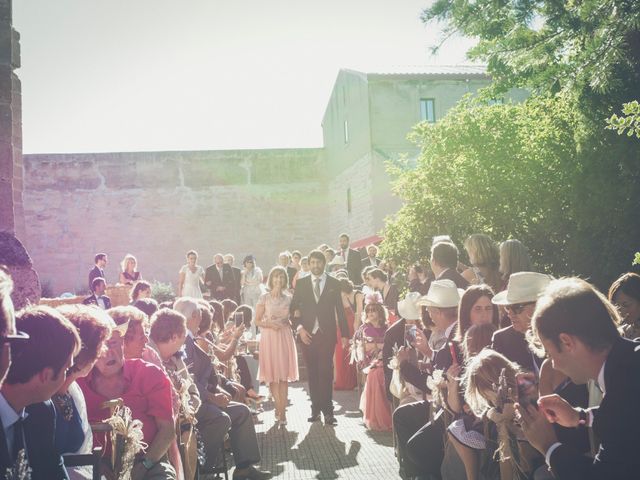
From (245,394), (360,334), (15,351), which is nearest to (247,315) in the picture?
(360,334)

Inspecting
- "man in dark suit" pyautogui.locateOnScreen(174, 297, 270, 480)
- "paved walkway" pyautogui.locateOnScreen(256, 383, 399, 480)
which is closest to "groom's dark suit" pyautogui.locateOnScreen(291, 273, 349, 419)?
"paved walkway" pyautogui.locateOnScreen(256, 383, 399, 480)

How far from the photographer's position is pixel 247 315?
34.0ft

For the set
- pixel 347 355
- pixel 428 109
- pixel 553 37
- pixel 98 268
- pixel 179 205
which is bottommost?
pixel 347 355

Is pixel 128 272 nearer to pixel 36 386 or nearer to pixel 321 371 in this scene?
pixel 321 371

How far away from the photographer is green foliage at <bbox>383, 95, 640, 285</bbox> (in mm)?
10539

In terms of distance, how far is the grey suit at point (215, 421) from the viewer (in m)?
5.80

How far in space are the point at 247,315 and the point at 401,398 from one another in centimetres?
454

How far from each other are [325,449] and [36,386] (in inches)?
210

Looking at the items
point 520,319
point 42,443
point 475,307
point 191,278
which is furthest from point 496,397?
point 191,278

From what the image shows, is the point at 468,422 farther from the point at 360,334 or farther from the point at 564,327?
the point at 360,334

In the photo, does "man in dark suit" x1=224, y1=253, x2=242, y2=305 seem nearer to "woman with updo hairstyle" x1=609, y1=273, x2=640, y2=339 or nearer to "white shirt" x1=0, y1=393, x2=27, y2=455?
"woman with updo hairstyle" x1=609, y1=273, x2=640, y2=339

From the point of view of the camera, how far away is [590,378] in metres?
2.56

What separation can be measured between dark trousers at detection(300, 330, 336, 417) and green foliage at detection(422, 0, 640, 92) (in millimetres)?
4100

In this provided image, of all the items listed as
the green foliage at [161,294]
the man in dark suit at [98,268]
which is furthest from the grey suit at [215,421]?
the green foliage at [161,294]
